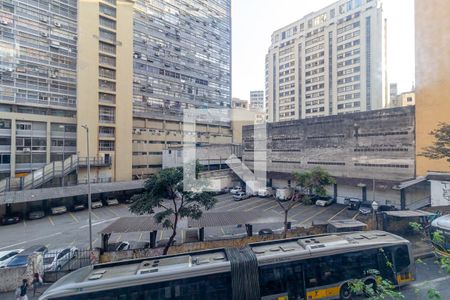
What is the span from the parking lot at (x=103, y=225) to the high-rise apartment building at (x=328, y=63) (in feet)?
83.3

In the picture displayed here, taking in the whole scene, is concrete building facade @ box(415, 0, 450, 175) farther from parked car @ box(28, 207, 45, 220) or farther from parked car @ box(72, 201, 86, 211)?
parked car @ box(28, 207, 45, 220)

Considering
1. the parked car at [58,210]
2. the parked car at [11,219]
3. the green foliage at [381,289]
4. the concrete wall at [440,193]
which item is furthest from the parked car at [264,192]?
the green foliage at [381,289]

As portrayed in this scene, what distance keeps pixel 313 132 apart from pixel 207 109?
19251 millimetres

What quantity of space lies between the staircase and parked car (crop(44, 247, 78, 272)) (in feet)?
44.3

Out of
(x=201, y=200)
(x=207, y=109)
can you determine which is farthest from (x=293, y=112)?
(x=201, y=200)

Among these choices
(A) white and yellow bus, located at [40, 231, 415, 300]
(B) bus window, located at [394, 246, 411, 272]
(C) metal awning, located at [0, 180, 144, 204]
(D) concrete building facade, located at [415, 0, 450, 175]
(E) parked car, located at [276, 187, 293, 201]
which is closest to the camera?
(A) white and yellow bus, located at [40, 231, 415, 300]

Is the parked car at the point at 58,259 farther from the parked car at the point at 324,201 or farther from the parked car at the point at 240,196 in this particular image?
the parked car at the point at 324,201

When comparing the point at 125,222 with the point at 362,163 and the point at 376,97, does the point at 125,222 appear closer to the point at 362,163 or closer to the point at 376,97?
the point at 362,163

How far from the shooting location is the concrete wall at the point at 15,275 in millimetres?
8883

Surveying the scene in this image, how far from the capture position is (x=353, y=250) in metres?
7.38

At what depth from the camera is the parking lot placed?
14.6 metres

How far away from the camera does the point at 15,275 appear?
898cm

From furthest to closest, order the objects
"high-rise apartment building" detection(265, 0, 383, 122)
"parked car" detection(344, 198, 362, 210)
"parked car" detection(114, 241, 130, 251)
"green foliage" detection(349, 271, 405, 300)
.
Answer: "high-rise apartment building" detection(265, 0, 383, 122) → "parked car" detection(344, 198, 362, 210) → "parked car" detection(114, 241, 130, 251) → "green foliage" detection(349, 271, 405, 300)

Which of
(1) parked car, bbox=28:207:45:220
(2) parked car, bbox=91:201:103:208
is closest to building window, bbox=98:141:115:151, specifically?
(2) parked car, bbox=91:201:103:208
